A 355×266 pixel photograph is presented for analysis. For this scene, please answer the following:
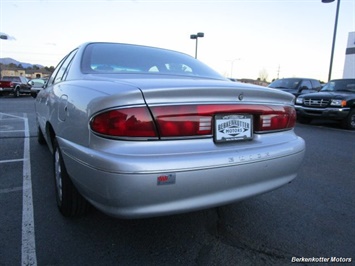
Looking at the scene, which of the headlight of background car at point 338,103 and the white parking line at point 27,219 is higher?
the headlight of background car at point 338,103

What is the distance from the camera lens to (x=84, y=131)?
1.93m

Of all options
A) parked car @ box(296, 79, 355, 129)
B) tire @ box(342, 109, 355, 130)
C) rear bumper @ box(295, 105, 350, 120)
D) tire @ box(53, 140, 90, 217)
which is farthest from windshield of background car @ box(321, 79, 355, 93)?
tire @ box(53, 140, 90, 217)

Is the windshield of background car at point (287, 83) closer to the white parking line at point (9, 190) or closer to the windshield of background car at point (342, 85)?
the windshield of background car at point (342, 85)

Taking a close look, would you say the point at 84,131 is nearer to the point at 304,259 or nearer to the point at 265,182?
the point at 265,182

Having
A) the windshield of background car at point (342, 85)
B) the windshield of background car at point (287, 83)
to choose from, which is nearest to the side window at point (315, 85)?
the windshield of background car at point (287, 83)

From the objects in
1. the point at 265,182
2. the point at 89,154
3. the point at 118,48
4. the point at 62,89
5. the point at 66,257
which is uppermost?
the point at 118,48

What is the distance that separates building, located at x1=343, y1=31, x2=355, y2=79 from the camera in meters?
33.7

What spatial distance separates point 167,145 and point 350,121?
348 inches

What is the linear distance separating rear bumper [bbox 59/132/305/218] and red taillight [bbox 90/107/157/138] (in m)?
0.15

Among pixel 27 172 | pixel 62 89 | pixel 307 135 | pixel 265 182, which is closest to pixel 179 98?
pixel 265 182

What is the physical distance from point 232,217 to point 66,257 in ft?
4.80

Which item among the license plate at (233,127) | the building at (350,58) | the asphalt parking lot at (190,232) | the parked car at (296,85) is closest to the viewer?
the license plate at (233,127)

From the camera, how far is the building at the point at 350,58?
33.7m

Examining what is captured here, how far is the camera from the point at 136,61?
2.91 meters
